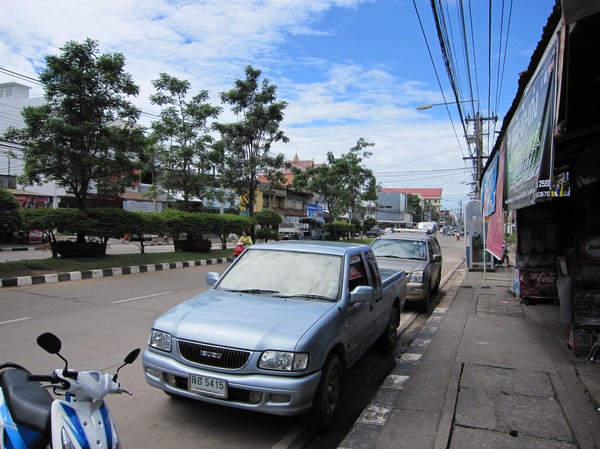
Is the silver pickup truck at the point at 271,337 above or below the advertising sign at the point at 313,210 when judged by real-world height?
below

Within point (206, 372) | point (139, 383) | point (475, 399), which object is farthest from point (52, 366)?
point (475, 399)

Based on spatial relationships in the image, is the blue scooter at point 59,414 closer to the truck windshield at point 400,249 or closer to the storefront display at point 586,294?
the storefront display at point 586,294

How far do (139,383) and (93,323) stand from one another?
2.99 meters

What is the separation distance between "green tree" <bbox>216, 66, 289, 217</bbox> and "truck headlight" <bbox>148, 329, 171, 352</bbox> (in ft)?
65.3

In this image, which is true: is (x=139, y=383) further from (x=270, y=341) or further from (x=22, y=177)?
(x=22, y=177)

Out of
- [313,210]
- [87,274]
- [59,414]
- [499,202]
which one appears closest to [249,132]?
[87,274]

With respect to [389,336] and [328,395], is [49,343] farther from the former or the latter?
[389,336]

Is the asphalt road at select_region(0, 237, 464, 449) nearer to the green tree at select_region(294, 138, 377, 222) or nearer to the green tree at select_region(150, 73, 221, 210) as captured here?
the green tree at select_region(150, 73, 221, 210)

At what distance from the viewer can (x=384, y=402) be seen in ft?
14.0

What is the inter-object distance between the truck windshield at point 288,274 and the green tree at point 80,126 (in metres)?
11.4

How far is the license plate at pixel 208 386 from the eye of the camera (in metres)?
3.23

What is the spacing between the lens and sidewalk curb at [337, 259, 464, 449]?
350 cm

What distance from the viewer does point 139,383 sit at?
464cm

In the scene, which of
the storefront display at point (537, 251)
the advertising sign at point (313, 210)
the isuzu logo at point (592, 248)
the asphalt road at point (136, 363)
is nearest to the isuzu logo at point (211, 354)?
the asphalt road at point (136, 363)
